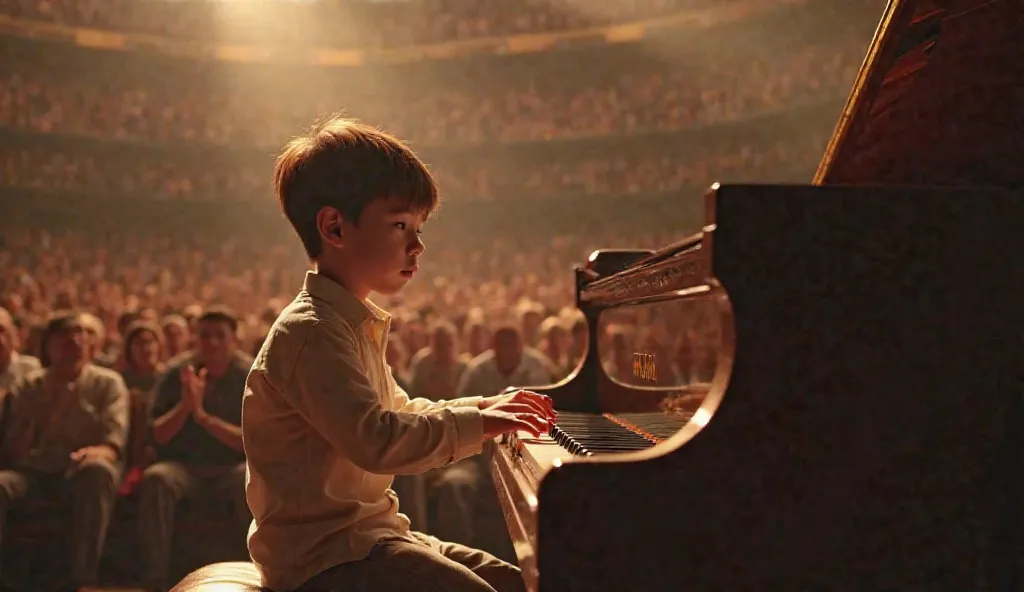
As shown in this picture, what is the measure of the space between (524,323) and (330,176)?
23.3 feet

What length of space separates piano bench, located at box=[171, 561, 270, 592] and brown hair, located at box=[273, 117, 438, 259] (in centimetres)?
72

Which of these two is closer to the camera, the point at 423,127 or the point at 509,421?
the point at 509,421

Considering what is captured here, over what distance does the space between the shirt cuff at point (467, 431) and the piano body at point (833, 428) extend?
22 cm

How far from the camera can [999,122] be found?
72.7 inches

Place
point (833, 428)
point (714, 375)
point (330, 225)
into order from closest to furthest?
point (833, 428)
point (330, 225)
point (714, 375)

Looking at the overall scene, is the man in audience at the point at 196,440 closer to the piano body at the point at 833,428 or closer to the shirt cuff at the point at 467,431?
the shirt cuff at the point at 467,431

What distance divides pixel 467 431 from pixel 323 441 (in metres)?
0.28

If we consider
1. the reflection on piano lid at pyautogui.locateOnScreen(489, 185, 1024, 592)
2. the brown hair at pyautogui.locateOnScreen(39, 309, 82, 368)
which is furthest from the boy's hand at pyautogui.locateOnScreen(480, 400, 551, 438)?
the brown hair at pyautogui.locateOnScreen(39, 309, 82, 368)

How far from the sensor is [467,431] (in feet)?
5.80

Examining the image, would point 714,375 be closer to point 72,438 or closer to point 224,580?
point 224,580

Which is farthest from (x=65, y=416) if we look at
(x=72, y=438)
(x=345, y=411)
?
(x=345, y=411)

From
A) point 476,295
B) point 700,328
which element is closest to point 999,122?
point 700,328

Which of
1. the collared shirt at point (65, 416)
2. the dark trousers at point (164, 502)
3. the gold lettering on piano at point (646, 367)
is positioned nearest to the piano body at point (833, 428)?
the gold lettering on piano at point (646, 367)

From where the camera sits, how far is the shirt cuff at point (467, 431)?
5.78 ft
